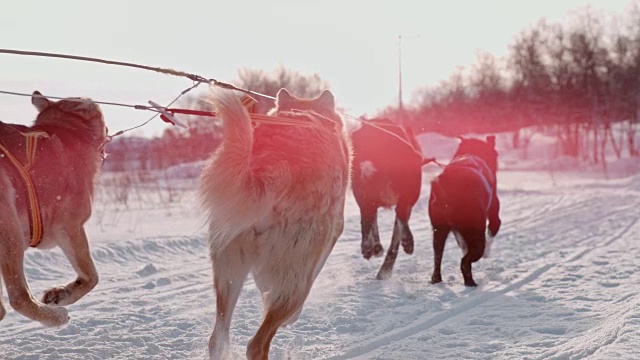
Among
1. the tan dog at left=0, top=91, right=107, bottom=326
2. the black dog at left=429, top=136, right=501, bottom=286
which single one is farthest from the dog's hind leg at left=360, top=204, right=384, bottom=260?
the tan dog at left=0, top=91, right=107, bottom=326

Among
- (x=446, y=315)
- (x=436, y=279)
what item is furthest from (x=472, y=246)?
(x=446, y=315)

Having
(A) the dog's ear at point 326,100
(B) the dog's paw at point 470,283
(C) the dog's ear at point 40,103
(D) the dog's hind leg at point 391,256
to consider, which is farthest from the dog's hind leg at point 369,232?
(C) the dog's ear at point 40,103

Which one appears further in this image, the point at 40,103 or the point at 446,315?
the point at 446,315

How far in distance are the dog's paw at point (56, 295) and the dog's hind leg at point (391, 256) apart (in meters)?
3.87

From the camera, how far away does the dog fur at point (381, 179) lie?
318 inches

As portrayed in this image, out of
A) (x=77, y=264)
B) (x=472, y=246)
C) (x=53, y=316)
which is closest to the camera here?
(x=53, y=316)

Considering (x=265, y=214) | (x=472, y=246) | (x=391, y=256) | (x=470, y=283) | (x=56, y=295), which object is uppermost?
(x=265, y=214)

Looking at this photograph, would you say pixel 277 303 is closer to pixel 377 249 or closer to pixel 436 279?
pixel 436 279

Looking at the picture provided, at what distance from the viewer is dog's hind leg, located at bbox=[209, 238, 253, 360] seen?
152 inches

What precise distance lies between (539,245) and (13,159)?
7.87 metres

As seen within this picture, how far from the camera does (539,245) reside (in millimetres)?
10016

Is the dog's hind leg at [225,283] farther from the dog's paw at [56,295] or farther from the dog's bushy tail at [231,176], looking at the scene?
the dog's paw at [56,295]

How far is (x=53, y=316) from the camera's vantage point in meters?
4.07

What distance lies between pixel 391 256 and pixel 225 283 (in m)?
4.16
